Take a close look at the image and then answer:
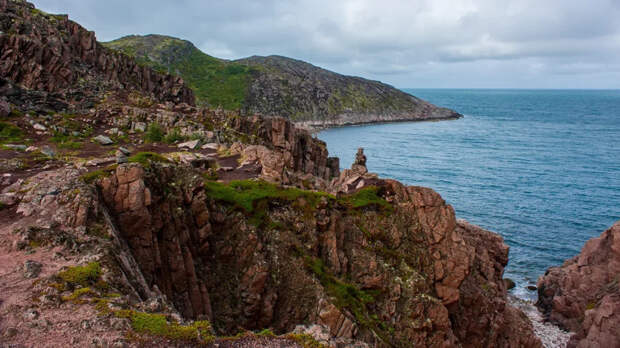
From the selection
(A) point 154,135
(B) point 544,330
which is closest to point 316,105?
(A) point 154,135

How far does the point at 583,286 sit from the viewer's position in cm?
3512

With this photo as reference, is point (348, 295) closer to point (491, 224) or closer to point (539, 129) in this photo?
point (491, 224)

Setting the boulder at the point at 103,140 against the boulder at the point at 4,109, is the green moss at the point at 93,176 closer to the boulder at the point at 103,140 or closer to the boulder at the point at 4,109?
the boulder at the point at 103,140

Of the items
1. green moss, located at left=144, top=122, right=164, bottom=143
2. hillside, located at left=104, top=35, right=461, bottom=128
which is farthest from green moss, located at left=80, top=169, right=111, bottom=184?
hillside, located at left=104, top=35, right=461, bottom=128

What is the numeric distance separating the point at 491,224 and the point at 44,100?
54522 mm

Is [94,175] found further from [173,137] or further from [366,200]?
[173,137]

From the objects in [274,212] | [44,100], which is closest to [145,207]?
[274,212]

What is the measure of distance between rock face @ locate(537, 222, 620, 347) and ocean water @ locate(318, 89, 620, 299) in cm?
324

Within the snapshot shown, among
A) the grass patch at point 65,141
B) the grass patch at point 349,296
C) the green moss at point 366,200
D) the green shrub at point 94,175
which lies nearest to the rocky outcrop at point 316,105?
the grass patch at point 65,141

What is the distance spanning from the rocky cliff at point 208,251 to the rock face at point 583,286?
24.4ft

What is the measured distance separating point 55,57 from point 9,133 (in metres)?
17.6

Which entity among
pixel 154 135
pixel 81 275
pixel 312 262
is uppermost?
pixel 154 135

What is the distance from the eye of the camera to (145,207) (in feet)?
51.9

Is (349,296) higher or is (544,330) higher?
(349,296)
